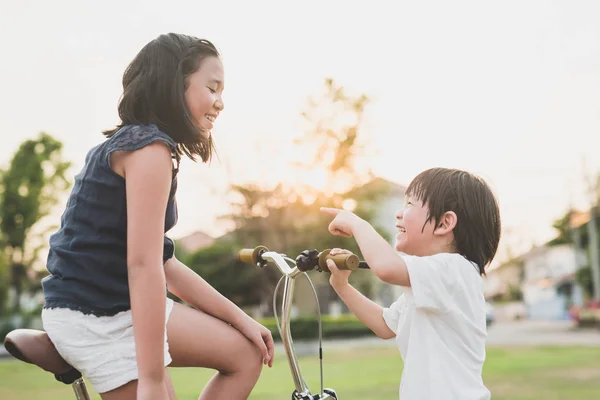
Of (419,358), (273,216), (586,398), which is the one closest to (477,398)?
(419,358)

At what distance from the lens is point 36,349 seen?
68.8 inches

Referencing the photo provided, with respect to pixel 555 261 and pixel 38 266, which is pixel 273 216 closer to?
pixel 38 266

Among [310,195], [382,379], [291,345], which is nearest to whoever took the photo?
[291,345]

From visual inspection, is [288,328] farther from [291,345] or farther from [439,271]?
[439,271]

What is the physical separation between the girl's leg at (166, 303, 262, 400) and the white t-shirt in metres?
0.48

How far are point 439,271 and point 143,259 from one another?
89 centimetres

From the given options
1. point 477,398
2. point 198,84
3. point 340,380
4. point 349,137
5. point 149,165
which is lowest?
point 340,380

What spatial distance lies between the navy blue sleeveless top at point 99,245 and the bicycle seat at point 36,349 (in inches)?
3.8

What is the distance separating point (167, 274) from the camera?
6.83 ft

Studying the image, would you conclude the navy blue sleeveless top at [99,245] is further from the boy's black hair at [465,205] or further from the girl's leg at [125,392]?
the boy's black hair at [465,205]

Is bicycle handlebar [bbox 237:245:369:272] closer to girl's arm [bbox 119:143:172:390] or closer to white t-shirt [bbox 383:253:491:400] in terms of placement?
white t-shirt [bbox 383:253:491:400]

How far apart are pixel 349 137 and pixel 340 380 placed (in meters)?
19.7

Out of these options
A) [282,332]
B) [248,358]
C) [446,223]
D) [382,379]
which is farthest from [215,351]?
[382,379]

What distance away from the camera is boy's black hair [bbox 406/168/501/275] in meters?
2.19
